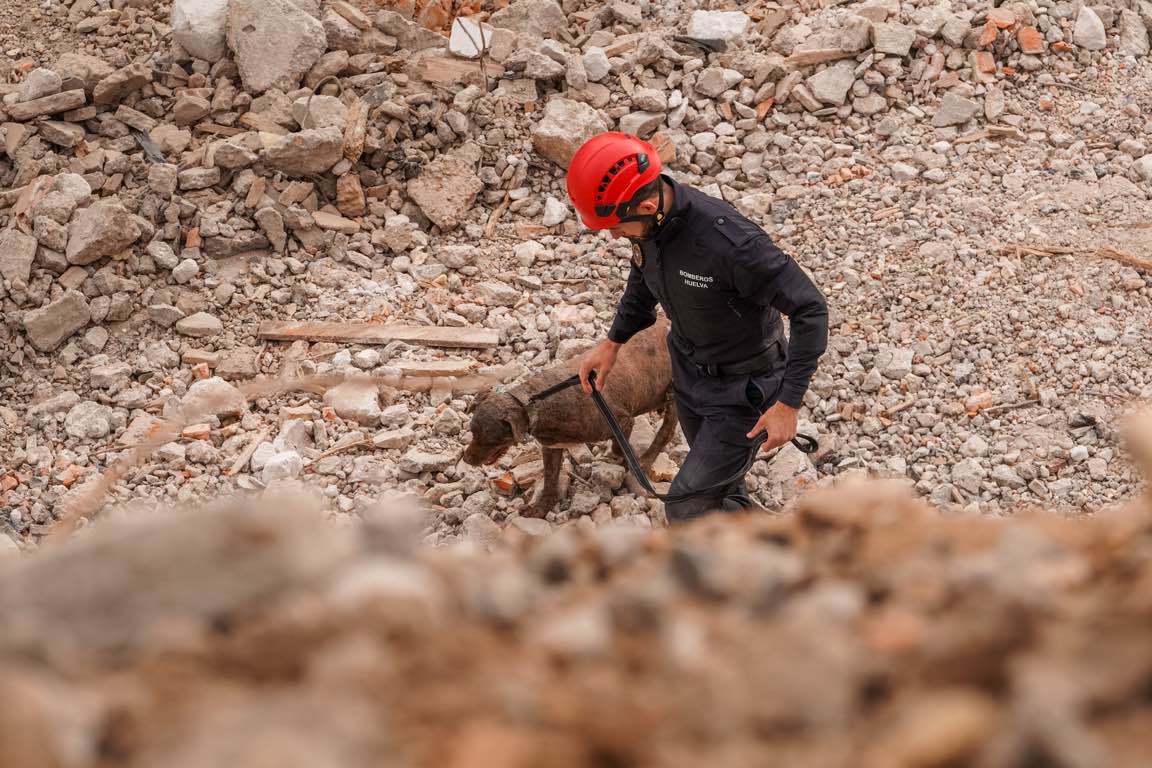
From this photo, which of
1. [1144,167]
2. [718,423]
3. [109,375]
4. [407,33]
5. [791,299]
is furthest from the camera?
[407,33]

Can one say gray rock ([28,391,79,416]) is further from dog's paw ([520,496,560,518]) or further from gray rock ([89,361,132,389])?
dog's paw ([520,496,560,518])

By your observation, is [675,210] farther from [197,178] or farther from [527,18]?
[527,18]

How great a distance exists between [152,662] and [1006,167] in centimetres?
964

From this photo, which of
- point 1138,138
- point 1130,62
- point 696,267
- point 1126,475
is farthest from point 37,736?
point 1130,62

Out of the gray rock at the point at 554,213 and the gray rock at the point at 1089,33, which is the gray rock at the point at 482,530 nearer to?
the gray rock at the point at 554,213

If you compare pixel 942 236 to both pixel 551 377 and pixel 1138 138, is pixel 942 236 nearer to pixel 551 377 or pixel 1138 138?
pixel 1138 138

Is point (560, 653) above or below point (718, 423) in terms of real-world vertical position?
above

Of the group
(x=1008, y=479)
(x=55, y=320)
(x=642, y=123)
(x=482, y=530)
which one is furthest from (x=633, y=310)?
(x=55, y=320)

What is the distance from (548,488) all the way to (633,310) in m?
1.66

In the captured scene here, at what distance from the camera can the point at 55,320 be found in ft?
28.8

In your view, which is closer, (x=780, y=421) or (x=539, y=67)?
(x=780, y=421)

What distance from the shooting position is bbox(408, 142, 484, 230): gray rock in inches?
393

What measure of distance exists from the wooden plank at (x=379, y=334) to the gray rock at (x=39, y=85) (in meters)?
3.49

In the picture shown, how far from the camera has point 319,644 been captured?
6.30 feet
